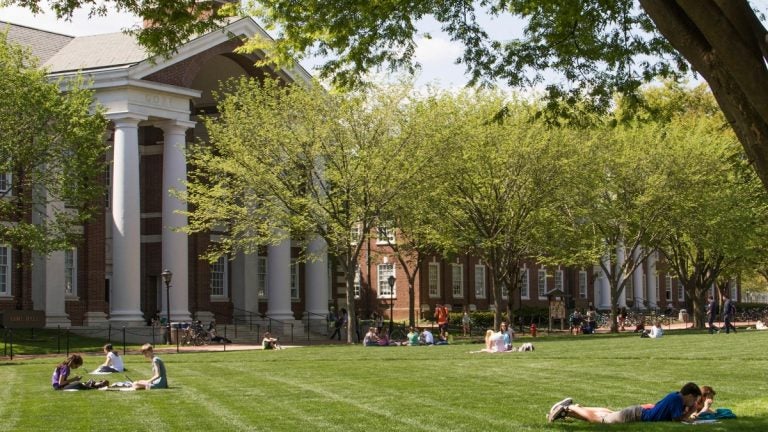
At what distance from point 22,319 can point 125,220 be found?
17.4ft

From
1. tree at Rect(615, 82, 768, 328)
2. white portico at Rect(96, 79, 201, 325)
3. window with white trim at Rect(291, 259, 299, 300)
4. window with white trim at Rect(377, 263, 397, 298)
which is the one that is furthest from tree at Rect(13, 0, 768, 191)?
window with white trim at Rect(377, 263, 397, 298)

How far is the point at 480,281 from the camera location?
6862cm

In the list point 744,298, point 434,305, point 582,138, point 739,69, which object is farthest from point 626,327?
point 744,298

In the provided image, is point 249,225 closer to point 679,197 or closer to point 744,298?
point 679,197

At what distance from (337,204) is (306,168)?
5.88 feet

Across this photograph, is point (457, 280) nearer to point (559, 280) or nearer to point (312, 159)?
point (559, 280)

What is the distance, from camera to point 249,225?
40.8 m

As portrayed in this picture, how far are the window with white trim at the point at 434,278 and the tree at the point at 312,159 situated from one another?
73.3 ft

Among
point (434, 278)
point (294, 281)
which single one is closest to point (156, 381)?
point (294, 281)

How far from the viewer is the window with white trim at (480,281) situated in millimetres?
68062

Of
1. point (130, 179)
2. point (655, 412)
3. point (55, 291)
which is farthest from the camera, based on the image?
point (55, 291)

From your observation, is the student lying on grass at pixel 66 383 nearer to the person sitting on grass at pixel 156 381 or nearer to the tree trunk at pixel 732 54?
the person sitting on grass at pixel 156 381

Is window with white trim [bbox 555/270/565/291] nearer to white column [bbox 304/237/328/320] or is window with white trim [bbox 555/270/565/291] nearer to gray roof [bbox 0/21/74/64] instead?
white column [bbox 304/237/328/320]

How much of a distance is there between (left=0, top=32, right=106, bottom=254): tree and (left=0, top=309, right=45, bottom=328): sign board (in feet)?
14.8
